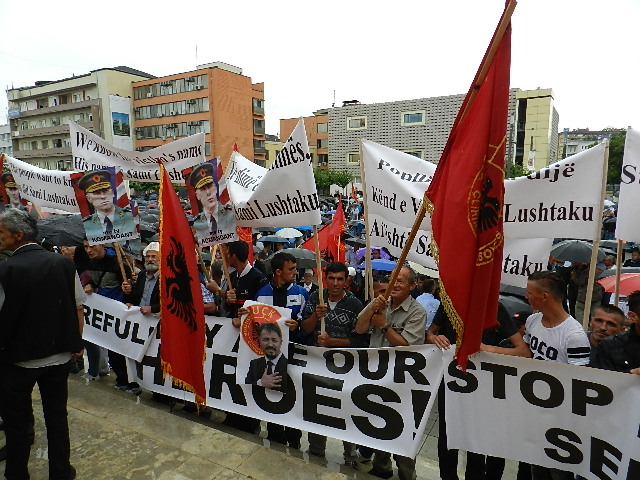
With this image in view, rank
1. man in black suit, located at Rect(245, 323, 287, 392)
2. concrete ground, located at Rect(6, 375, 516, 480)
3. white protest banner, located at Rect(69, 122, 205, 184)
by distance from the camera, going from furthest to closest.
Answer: white protest banner, located at Rect(69, 122, 205, 184)
man in black suit, located at Rect(245, 323, 287, 392)
concrete ground, located at Rect(6, 375, 516, 480)

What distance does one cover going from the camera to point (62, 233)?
626 cm

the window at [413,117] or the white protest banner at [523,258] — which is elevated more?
the window at [413,117]

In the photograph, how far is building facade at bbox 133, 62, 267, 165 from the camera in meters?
54.1

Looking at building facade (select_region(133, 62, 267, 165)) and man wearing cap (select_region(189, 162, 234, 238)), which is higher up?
building facade (select_region(133, 62, 267, 165))

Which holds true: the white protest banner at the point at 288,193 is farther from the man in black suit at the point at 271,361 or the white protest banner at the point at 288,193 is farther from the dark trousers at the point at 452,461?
the dark trousers at the point at 452,461

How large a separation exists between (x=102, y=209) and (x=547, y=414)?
4534 mm

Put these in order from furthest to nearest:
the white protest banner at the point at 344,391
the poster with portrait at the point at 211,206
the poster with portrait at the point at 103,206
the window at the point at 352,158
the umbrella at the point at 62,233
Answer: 1. the window at the point at 352,158
2. the umbrella at the point at 62,233
3. the poster with portrait at the point at 103,206
4. the poster with portrait at the point at 211,206
5. the white protest banner at the point at 344,391

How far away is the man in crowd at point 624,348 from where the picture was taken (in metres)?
2.91

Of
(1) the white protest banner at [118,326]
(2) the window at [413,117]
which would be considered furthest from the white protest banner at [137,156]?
(2) the window at [413,117]

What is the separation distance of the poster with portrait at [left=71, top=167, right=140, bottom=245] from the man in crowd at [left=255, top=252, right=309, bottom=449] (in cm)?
176

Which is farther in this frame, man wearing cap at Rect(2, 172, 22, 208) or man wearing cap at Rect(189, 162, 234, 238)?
man wearing cap at Rect(2, 172, 22, 208)

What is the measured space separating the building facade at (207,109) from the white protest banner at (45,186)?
4797cm

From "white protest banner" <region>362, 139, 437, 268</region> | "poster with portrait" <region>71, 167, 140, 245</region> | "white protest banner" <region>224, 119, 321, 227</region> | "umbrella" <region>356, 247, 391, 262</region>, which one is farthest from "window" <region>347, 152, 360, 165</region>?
"white protest banner" <region>224, 119, 321, 227</region>

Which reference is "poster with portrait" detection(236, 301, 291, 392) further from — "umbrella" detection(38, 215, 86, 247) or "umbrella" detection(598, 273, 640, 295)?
"umbrella" detection(598, 273, 640, 295)
